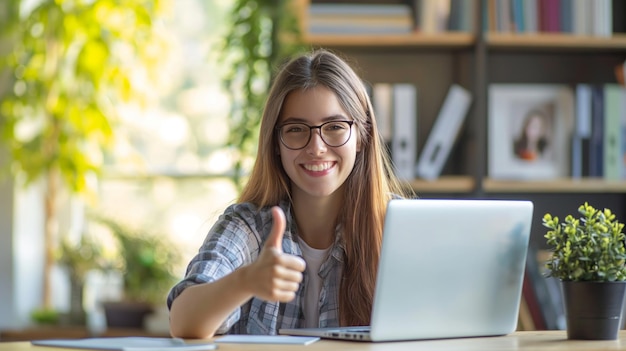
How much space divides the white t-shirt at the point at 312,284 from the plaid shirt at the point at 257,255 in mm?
12

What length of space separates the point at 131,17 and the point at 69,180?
2.08ft

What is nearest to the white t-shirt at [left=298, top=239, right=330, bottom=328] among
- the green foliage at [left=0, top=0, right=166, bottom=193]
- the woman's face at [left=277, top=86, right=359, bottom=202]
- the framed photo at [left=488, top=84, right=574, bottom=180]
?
the woman's face at [left=277, top=86, right=359, bottom=202]

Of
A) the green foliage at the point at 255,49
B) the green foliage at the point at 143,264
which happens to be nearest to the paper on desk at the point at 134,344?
the green foliage at the point at 255,49

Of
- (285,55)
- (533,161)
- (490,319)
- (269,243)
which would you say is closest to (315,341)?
(269,243)

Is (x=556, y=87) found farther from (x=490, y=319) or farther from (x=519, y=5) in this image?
(x=490, y=319)

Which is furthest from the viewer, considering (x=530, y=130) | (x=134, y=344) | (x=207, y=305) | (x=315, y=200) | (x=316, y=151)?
(x=530, y=130)

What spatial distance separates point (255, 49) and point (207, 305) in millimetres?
1729

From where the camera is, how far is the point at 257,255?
6.47 feet

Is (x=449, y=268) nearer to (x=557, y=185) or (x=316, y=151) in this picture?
(x=316, y=151)

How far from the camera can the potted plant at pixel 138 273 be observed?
3494 mm

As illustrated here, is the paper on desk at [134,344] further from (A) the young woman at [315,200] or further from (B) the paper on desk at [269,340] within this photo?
(A) the young woman at [315,200]

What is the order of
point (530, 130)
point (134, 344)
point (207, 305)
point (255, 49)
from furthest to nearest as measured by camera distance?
point (530, 130) → point (255, 49) → point (207, 305) → point (134, 344)

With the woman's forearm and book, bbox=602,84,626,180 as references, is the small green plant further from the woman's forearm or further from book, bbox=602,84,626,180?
book, bbox=602,84,626,180

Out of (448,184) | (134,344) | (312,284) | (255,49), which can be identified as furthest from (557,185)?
(134,344)
